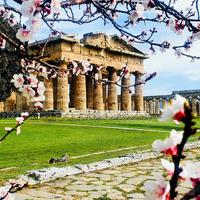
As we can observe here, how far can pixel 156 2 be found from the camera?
3.79m

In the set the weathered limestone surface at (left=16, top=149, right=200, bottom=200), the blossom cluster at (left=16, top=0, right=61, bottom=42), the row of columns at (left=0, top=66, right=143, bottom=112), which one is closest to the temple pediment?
the row of columns at (left=0, top=66, right=143, bottom=112)

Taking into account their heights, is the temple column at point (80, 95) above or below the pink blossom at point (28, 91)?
above

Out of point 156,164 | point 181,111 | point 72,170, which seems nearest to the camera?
point 181,111

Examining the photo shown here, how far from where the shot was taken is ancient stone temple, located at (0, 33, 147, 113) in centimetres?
4766

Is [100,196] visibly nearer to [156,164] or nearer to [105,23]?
[105,23]

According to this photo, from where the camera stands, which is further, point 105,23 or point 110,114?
point 110,114

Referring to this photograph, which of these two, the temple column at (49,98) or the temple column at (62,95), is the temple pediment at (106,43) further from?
the temple column at (49,98)

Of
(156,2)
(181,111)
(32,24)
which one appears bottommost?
(181,111)

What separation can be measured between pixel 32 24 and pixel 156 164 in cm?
738

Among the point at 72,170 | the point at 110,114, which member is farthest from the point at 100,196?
the point at 110,114

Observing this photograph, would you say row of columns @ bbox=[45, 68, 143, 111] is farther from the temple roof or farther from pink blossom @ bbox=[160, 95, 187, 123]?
pink blossom @ bbox=[160, 95, 187, 123]

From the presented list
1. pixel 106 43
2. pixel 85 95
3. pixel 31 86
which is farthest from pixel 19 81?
pixel 106 43

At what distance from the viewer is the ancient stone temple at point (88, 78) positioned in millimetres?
47656

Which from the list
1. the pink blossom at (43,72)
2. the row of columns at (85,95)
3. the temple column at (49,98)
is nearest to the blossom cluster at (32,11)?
the pink blossom at (43,72)
